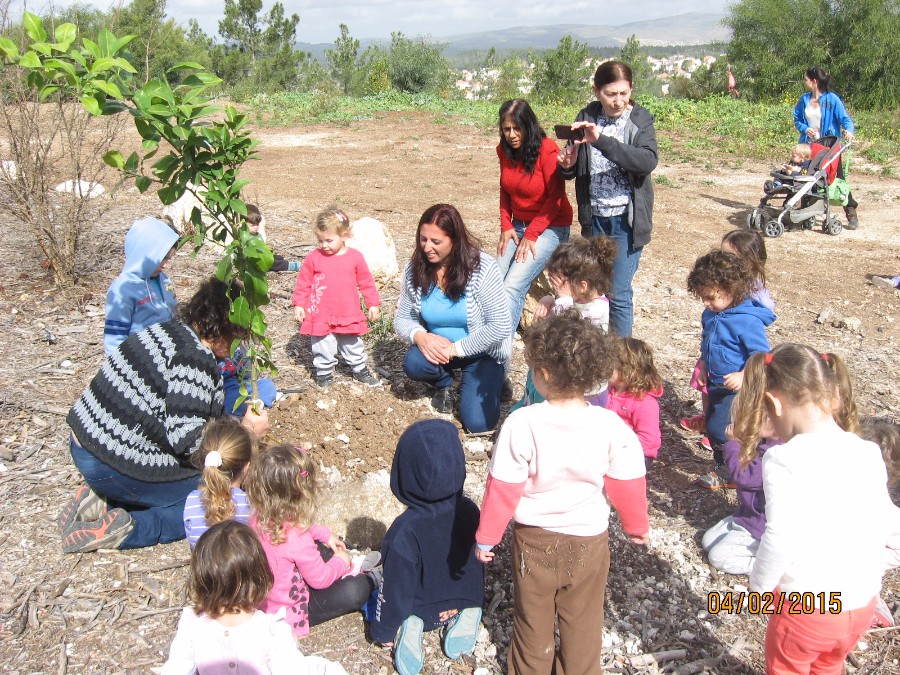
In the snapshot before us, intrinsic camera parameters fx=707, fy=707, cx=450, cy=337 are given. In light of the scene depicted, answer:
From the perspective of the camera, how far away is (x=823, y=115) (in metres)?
8.79

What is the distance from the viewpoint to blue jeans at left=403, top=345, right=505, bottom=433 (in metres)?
4.21

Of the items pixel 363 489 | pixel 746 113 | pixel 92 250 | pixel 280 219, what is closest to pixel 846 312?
pixel 363 489

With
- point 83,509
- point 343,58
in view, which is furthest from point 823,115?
point 343,58

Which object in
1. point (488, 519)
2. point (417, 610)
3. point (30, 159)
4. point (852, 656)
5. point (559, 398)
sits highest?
point (30, 159)

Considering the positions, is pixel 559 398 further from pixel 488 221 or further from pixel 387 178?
pixel 387 178

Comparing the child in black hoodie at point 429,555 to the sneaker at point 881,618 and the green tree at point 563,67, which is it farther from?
the green tree at point 563,67

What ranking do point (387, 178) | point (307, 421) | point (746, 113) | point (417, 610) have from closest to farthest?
point (417, 610)
point (307, 421)
point (387, 178)
point (746, 113)

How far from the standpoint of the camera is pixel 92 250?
663 cm

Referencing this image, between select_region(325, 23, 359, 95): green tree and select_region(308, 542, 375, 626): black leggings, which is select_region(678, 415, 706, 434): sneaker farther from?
select_region(325, 23, 359, 95): green tree

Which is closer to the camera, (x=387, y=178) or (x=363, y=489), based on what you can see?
(x=363, y=489)

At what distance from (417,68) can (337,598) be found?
26608 mm

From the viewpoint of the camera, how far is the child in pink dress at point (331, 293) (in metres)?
4.44

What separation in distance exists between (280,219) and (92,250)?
7.63ft

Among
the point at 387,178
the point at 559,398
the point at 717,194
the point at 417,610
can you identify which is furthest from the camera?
the point at 387,178
